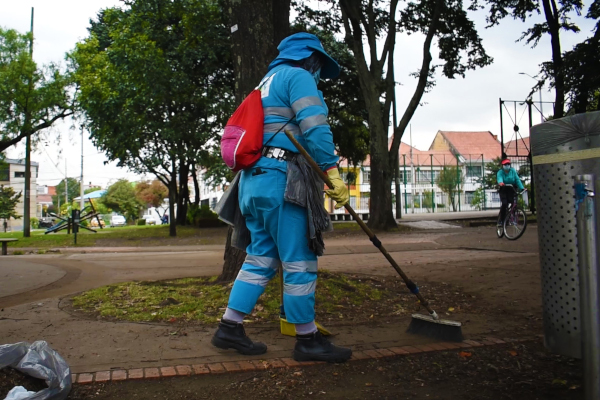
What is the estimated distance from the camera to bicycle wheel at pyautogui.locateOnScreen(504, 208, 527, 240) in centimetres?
1270

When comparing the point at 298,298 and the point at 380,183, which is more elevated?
the point at 380,183

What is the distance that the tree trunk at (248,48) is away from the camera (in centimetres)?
554

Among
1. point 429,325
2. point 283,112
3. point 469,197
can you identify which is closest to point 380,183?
point 429,325

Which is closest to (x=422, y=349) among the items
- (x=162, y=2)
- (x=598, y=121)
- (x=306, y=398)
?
(x=306, y=398)

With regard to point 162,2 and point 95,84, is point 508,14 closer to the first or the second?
point 162,2

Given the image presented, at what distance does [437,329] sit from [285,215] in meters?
1.45

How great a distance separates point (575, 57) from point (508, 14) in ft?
31.1

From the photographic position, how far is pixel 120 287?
225 inches

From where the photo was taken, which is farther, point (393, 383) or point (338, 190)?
point (338, 190)

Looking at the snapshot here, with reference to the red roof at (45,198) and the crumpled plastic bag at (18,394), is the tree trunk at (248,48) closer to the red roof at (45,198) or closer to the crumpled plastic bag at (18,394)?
the crumpled plastic bag at (18,394)

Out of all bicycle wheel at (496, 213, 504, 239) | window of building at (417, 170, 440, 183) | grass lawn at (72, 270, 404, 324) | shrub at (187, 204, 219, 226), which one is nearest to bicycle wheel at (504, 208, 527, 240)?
bicycle wheel at (496, 213, 504, 239)

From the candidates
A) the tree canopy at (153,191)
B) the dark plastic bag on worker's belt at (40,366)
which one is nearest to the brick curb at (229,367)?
the dark plastic bag on worker's belt at (40,366)

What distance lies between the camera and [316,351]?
347 centimetres

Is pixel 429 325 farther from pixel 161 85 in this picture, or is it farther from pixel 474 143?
pixel 474 143
